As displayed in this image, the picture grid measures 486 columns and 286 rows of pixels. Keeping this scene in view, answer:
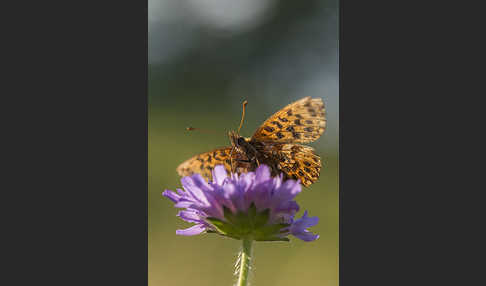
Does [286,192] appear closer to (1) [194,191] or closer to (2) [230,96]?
(1) [194,191]

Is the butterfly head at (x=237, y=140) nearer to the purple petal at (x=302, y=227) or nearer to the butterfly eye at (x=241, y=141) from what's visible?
the butterfly eye at (x=241, y=141)

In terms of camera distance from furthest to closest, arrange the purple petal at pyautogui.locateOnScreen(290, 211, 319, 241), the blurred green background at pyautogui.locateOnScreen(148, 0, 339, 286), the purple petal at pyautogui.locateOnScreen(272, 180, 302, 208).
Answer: the blurred green background at pyautogui.locateOnScreen(148, 0, 339, 286), the purple petal at pyautogui.locateOnScreen(290, 211, 319, 241), the purple petal at pyautogui.locateOnScreen(272, 180, 302, 208)

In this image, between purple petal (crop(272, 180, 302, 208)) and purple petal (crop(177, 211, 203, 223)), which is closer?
purple petal (crop(272, 180, 302, 208))

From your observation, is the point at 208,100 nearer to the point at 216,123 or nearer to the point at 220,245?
the point at 216,123

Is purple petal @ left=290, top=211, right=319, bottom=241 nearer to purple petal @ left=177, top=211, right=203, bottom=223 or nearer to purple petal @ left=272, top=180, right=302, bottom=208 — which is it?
purple petal @ left=272, top=180, right=302, bottom=208

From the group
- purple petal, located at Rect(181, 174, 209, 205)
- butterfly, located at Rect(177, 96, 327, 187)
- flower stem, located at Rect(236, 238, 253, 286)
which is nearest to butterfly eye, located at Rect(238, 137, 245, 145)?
butterfly, located at Rect(177, 96, 327, 187)

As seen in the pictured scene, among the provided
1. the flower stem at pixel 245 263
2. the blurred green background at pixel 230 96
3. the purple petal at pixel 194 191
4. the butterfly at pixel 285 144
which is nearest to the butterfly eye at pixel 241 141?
the butterfly at pixel 285 144
